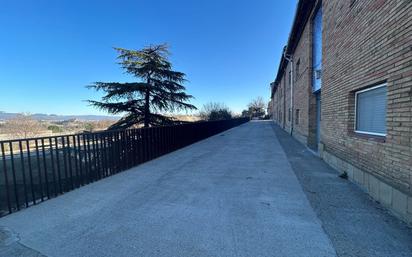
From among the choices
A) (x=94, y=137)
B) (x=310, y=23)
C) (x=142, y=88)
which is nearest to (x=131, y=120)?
(x=142, y=88)

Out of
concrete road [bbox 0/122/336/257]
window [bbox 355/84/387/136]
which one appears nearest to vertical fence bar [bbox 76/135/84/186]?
concrete road [bbox 0/122/336/257]

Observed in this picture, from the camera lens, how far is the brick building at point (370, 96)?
2.98 meters

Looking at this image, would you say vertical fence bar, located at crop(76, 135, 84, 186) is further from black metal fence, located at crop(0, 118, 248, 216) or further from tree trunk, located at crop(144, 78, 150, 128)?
tree trunk, located at crop(144, 78, 150, 128)

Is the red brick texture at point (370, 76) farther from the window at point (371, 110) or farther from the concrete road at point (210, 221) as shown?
the concrete road at point (210, 221)

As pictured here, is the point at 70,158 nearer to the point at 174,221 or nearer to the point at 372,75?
the point at 174,221

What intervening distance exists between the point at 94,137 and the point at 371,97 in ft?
20.6

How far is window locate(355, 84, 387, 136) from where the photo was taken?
150 inches

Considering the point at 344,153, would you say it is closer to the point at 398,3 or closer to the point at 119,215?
the point at 398,3

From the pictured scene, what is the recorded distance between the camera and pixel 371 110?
13.9ft

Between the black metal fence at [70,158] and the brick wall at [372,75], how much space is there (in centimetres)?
585

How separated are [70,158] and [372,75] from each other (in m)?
6.35

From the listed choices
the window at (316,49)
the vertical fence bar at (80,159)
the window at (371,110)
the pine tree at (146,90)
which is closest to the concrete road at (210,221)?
the vertical fence bar at (80,159)

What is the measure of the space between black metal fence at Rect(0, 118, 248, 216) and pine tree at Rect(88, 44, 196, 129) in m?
5.22

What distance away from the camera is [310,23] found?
9.41 metres
